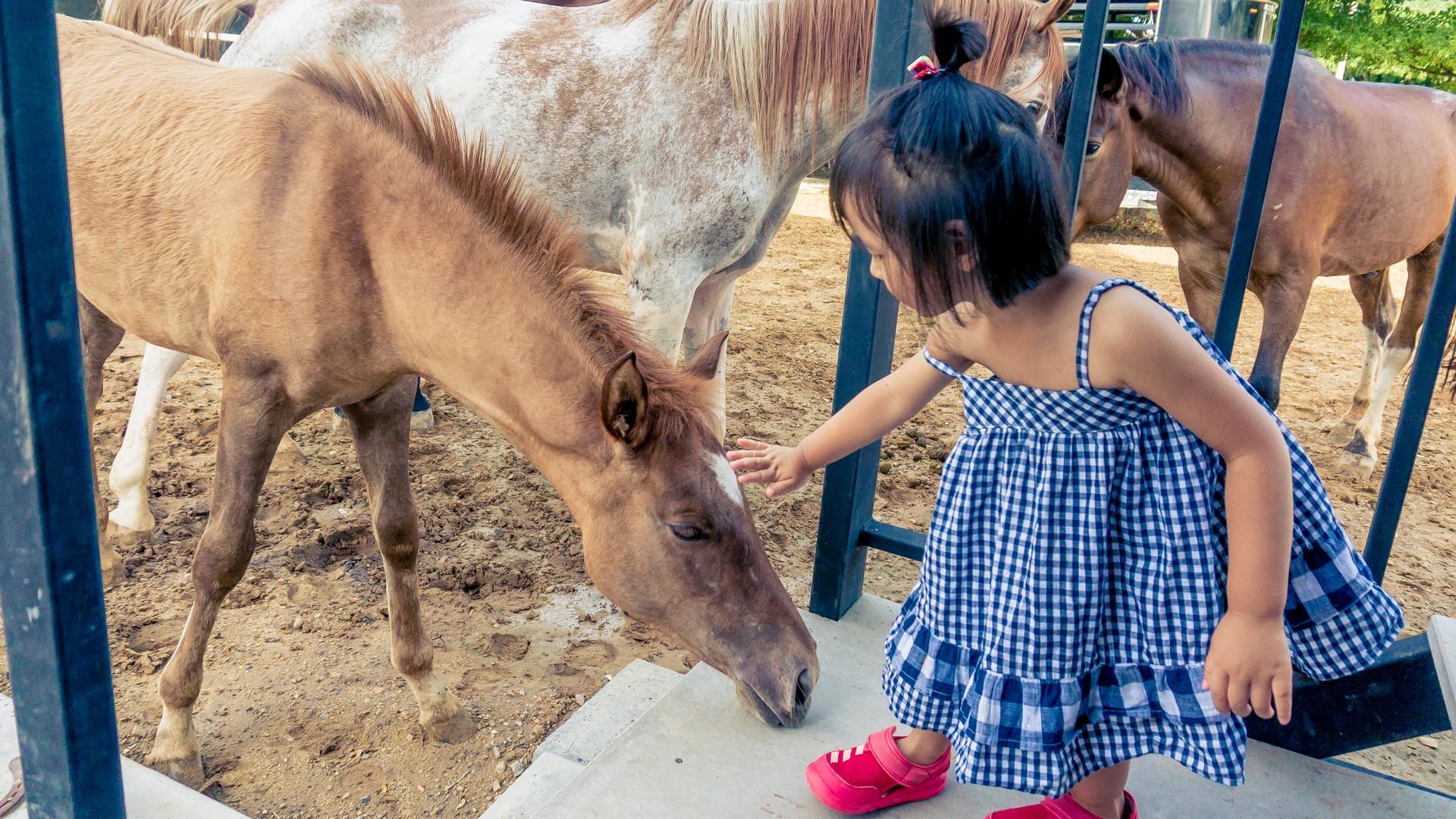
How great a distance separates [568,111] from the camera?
3240 millimetres

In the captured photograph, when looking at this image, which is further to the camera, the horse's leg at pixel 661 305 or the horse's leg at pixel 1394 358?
the horse's leg at pixel 1394 358

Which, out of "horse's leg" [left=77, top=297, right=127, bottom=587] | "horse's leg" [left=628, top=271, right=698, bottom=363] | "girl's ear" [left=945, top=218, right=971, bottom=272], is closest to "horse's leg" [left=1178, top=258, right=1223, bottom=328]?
"horse's leg" [left=628, top=271, right=698, bottom=363]

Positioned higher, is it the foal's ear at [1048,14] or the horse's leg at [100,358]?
the foal's ear at [1048,14]

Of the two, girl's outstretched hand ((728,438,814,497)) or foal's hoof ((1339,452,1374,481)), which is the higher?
girl's outstretched hand ((728,438,814,497))

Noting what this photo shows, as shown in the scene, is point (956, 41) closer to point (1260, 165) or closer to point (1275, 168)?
point (1260, 165)

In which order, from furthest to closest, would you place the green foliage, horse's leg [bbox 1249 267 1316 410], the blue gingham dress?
the green foliage < horse's leg [bbox 1249 267 1316 410] < the blue gingham dress

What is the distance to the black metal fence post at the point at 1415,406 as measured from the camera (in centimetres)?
157

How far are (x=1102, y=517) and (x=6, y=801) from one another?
1.78 meters

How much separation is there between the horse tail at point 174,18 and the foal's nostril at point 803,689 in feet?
11.5

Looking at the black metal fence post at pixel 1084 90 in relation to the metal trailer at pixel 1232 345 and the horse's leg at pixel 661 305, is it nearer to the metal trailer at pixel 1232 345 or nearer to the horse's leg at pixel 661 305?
the metal trailer at pixel 1232 345

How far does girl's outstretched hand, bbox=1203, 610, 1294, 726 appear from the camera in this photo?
1.22 meters

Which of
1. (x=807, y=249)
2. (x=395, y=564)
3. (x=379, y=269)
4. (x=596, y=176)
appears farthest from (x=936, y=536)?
(x=807, y=249)

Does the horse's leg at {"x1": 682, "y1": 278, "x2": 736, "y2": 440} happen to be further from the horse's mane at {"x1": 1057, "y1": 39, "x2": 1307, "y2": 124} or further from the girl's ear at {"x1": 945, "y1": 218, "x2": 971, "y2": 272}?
the girl's ear at {"x1": 945, "y1": 218, "x2": 971, "y2": 272}

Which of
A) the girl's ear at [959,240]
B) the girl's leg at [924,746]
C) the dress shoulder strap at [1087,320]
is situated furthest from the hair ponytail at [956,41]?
the girl's leg at [924,746]
